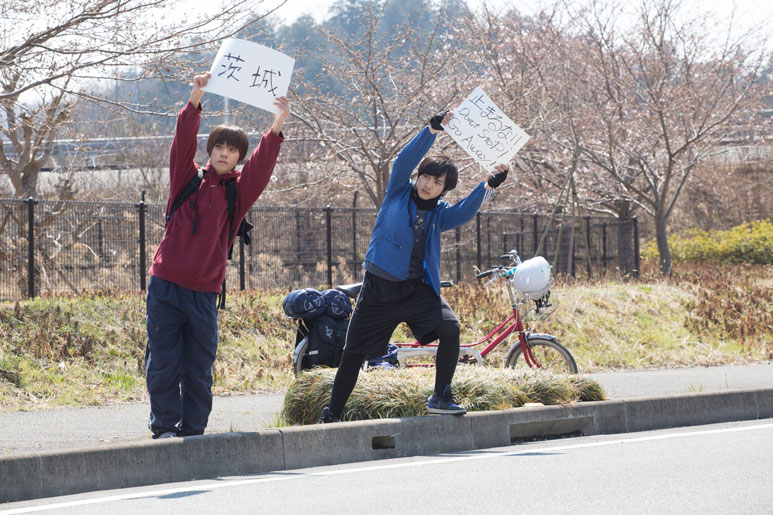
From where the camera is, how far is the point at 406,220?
637 cm

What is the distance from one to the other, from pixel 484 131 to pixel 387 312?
1.51 metres

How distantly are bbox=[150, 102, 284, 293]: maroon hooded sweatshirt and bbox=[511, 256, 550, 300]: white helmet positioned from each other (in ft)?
12.1

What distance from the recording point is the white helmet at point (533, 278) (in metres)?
8.94

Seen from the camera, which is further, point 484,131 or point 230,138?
point 484,131

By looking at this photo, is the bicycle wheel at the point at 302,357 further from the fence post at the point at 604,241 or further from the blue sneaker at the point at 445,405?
the fence post at the point at 604,241

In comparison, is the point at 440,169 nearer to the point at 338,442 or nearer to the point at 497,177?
the point at 497,177

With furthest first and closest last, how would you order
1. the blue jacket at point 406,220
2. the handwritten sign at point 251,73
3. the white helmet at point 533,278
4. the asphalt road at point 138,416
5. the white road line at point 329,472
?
the white helmet at point 533,278, the asphalt road at point 138,416, the blue jacket at point 406,220, the handwritten sign at point 251,73, the white road line at point 329,472

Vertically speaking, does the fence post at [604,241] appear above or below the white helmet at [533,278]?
above

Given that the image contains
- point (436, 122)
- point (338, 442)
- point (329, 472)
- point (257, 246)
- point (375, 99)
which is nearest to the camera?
point (329, 472)

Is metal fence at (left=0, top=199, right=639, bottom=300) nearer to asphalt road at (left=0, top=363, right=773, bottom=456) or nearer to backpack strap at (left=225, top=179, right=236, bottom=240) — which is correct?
asphalt road at (left=0, top=363, right=773, bottom=456)

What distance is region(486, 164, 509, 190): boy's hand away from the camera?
6.62 m

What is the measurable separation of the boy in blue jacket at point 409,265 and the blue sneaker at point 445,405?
5.0 inches

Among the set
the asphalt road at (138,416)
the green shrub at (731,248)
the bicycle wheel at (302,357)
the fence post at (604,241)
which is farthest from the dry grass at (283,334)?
the green shrub at (731,248)

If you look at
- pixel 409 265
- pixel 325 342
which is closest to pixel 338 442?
pixel 409 265
